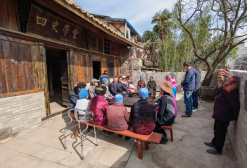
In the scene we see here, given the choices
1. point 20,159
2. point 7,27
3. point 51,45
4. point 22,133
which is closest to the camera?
point 20,159

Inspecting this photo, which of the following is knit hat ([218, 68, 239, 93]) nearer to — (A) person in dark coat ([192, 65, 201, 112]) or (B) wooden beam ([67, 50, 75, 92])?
(A) person in dark coat ([192, 65, 201, 112])

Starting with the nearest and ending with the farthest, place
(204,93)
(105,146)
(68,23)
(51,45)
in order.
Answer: (105,146) → (51,45) → (68,23) → (204,93)

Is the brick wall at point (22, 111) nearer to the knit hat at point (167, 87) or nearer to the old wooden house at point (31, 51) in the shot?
the old wooden house at point (31, 51)

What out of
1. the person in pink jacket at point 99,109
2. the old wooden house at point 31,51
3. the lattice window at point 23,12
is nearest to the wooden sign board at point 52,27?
the old wooden house at point 31,51

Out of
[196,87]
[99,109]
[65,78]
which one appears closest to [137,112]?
[99,109]

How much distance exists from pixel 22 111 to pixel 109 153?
8.23 ft

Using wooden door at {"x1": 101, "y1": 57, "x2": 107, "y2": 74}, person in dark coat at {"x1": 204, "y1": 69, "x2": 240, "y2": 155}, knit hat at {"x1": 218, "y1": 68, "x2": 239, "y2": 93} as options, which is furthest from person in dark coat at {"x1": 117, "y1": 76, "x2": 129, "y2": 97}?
knit hat at {"x1": 218, "y1": 68, "x2": 239, "y2": 93}

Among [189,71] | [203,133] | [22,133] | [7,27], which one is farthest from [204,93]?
[7,27]

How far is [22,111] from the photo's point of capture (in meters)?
3.10

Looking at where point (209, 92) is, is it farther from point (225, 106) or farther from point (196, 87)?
point (225, 106)

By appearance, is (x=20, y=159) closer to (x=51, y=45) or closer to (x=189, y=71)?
(x=51, y=45)

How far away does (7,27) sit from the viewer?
9.32 feet

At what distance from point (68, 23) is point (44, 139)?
3647 mm

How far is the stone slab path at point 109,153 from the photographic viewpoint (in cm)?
207
